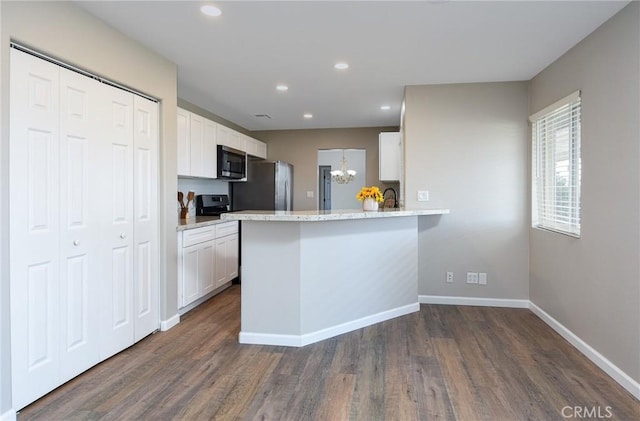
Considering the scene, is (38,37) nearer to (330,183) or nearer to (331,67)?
(331,67)

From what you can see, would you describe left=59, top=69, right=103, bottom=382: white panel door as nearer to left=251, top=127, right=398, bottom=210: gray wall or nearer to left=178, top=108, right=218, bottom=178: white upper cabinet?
left=178, top=108, right=218, bottom=178: white upper cabinet

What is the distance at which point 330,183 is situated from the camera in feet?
23.5

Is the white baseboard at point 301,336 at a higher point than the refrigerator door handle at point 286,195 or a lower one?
lower

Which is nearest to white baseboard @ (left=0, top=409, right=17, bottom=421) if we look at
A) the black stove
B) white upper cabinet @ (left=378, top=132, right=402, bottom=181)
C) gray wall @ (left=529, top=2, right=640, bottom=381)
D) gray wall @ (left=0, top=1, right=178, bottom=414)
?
gray wall @ (left=0, top=1, right=178, bottom=414)

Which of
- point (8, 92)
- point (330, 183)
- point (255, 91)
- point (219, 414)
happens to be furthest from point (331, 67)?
point (330, 183)

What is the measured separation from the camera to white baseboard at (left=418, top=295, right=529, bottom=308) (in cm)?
396

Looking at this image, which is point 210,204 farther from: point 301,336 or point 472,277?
point 472,277

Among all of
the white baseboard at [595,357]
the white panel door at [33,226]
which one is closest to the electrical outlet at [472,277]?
the white baseboard at [595,357]

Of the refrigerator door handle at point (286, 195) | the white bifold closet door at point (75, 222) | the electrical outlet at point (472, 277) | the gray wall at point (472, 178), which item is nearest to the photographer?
the white bifold closet door at point (75, 222)

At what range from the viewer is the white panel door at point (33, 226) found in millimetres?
1945

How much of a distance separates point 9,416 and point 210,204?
3.54 m

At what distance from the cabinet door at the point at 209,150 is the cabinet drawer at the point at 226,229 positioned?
0.67 meters

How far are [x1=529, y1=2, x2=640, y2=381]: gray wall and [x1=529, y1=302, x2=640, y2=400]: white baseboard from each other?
3 cm

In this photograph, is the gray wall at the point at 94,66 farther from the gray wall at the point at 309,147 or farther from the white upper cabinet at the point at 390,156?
the gray wall at the point at 309,147
